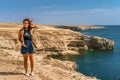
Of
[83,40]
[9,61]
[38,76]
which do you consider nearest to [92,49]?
[83,40]

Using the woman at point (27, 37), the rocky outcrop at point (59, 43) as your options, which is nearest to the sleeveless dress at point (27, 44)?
the woman at point (27, 37)

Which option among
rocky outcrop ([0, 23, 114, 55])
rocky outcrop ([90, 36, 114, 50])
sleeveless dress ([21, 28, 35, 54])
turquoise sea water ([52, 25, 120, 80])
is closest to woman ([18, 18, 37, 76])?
sleeveless dress ([21, 28, 35, 54])

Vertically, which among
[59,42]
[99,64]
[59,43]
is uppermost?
[59,42]

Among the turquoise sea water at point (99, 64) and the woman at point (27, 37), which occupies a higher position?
the woman at point (27, 37)

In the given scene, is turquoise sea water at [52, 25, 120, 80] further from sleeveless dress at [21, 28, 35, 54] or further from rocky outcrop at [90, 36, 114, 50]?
sleeveless dress at [21, 28, 35, 54]

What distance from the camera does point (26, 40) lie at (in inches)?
511

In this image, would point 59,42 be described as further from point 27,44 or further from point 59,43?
point 27,44

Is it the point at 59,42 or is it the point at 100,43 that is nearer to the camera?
the point at 59,42

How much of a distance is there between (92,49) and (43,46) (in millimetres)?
17287

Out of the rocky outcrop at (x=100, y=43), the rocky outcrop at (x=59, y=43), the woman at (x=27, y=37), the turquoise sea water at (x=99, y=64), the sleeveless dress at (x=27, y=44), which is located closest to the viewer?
the woman at (x=27, y=37)

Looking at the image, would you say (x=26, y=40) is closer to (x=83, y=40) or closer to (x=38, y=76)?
(x=38, y=76)

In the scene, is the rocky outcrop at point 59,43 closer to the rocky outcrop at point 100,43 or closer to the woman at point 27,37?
the rocky outcrop at point 100,43

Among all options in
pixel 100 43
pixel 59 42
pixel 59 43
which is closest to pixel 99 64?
pixel 59 43

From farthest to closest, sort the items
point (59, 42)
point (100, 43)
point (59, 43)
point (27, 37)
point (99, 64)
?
1. point (100, 43)
2. point (59, 42)
3. point (59, 43)
4. point (99, 64)
5. point (27, 37)
